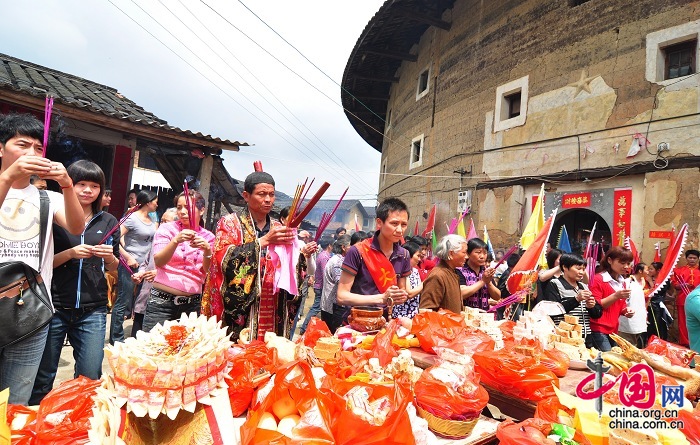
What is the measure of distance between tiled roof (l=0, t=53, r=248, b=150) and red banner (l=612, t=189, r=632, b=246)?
293 inches

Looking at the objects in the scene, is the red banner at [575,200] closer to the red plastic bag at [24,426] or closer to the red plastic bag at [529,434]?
the red plastic bag at [529,434]

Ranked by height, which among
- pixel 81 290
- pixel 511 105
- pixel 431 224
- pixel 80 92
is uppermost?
pixel 511 105

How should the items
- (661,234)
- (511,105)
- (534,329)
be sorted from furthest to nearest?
1. (511,105)
2. (661,234)
3. (534,329)

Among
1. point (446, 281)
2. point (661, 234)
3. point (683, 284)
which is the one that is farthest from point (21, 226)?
point (661, 234)

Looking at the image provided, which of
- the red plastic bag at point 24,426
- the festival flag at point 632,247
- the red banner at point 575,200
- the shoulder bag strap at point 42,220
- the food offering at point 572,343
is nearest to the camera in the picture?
the red plastic bag at point 24,426

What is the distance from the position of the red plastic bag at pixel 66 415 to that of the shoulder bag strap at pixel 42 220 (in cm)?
75

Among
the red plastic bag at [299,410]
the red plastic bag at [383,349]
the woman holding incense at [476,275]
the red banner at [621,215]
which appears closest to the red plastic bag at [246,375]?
the red plastic bag at [299,410]

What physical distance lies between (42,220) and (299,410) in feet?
4.90

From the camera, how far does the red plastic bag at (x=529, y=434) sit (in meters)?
1.16

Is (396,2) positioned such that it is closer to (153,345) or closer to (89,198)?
(89,198)

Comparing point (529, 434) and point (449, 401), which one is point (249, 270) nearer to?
point (449, 401)

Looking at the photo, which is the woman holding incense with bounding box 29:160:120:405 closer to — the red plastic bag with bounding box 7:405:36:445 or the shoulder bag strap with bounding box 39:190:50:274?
the shoulder bag strap with bounding box 39:190:50:274

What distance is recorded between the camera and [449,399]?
134 cm

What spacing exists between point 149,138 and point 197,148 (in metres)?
0.77
